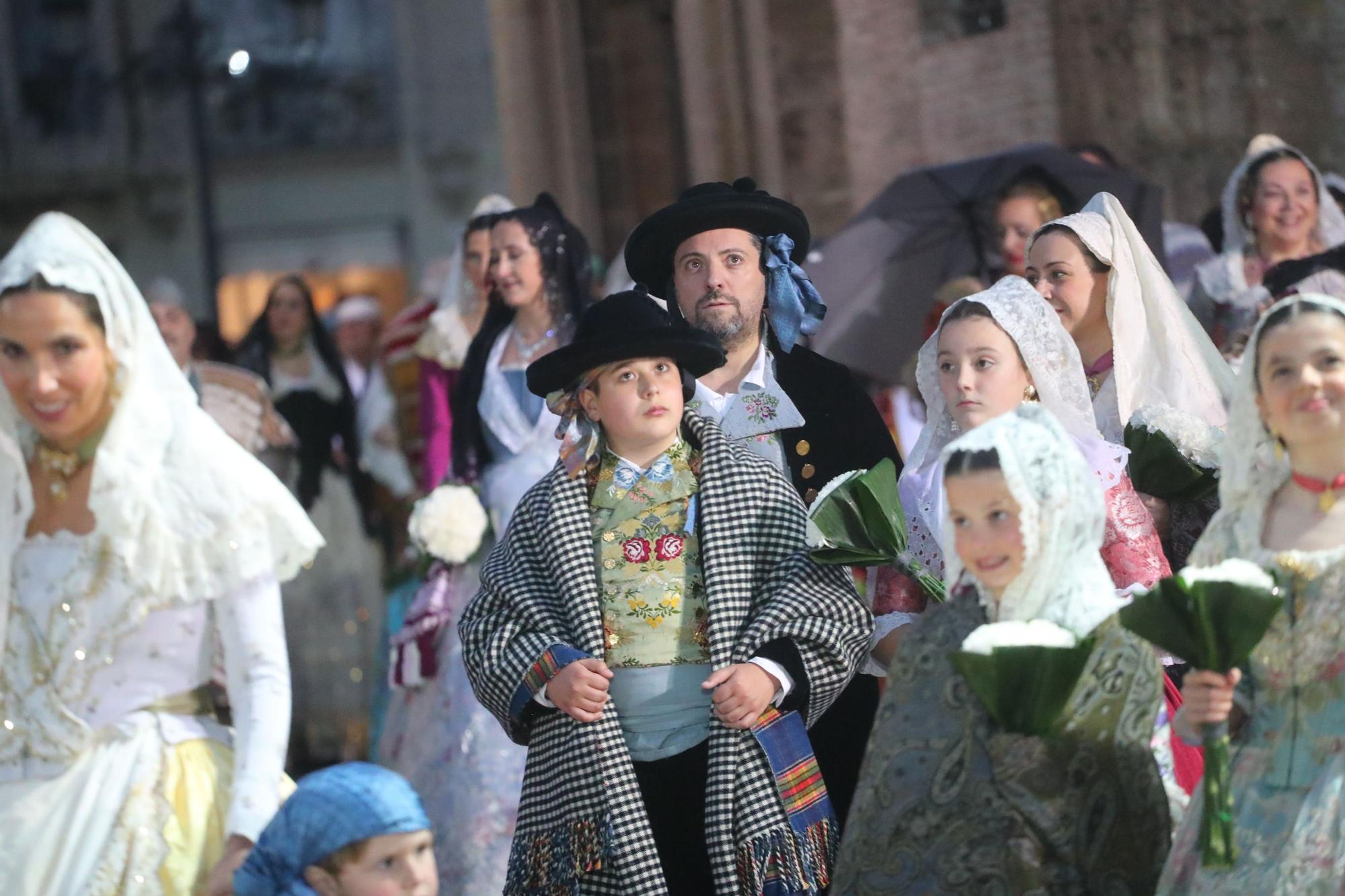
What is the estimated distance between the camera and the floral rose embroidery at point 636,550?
5.26 m

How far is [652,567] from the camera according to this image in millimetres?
5246

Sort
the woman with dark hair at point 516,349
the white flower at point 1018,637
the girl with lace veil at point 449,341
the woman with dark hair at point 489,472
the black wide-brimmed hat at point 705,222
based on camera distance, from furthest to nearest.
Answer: the girl with lace veil at point 449,341, the woman with dark hair at point 516,349, the woman with dark hair at point 489,472, the black wide-brimmed hat at point 705,222, the white flower at point 1018,637

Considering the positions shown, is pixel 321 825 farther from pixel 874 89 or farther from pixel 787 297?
pixel 874 89

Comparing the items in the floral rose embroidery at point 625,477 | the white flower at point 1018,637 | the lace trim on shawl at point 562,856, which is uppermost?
the floral rose embroidery at point 625,477

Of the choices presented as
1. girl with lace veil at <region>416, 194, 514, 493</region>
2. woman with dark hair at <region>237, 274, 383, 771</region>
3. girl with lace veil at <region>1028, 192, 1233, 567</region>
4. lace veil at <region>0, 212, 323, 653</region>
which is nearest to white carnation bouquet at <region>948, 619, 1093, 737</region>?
lace veil at <region>0, 212, 323, 653</region>

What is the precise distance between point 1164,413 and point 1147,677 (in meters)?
1.43

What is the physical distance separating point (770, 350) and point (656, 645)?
1342 mm

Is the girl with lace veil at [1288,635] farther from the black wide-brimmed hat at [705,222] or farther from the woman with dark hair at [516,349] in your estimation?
the woman with dark hair at [516,349]

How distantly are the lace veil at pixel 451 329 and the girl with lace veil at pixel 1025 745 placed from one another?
3.97m

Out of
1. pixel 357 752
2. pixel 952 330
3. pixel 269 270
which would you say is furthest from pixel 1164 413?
pixel 269 270

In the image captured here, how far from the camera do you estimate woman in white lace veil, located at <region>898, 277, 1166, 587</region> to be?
5.36 metres

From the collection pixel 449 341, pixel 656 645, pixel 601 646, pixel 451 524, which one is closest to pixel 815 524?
pixel 656 645

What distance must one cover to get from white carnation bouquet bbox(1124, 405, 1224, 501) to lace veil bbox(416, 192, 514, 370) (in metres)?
3.12

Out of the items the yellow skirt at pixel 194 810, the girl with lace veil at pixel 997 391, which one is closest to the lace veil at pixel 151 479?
the yellow skirt at pixel 194 810
